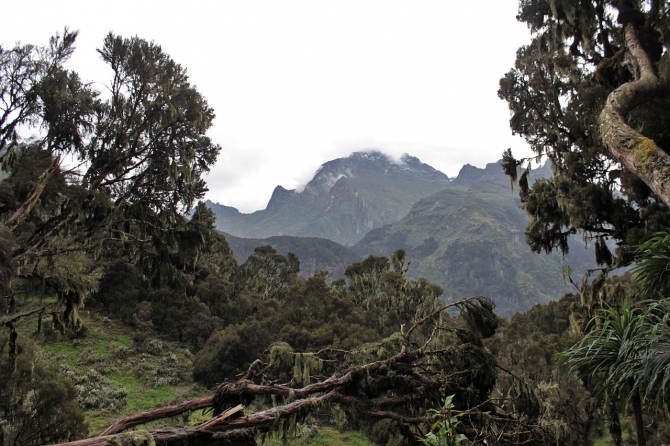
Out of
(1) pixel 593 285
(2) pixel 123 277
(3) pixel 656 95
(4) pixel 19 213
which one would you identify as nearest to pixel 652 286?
(3) pixel 656 95

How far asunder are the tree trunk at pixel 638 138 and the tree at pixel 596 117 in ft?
0.04

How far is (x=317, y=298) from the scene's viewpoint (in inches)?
990

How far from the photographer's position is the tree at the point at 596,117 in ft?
19.8

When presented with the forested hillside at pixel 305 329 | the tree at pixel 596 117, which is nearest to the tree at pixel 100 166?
the forested hillside at pixel 305 329

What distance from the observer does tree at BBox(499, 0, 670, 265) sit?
6027 millimetres

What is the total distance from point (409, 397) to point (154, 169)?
29.7 feet

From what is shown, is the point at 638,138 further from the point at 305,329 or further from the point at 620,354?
the point at 305,329

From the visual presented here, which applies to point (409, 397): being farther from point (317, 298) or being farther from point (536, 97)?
point (317, 298)

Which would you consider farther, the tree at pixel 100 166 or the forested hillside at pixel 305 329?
the tree at pixel 100 166

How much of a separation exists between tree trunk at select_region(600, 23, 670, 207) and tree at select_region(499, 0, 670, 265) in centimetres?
1

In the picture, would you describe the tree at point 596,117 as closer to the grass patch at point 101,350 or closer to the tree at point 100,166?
the tree at point 100,166

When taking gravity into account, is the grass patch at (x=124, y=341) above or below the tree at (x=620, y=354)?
below

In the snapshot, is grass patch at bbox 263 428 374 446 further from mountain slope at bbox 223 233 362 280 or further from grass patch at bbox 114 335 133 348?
mountain slope at bbox 223 233 362 280

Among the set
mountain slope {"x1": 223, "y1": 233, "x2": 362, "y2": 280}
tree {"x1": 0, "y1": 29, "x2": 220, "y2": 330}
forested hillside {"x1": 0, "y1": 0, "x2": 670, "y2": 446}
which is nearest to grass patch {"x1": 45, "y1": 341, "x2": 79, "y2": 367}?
forested hillside {"x1": 0, "y1": 0, "x2": 670, "y2": 446}
